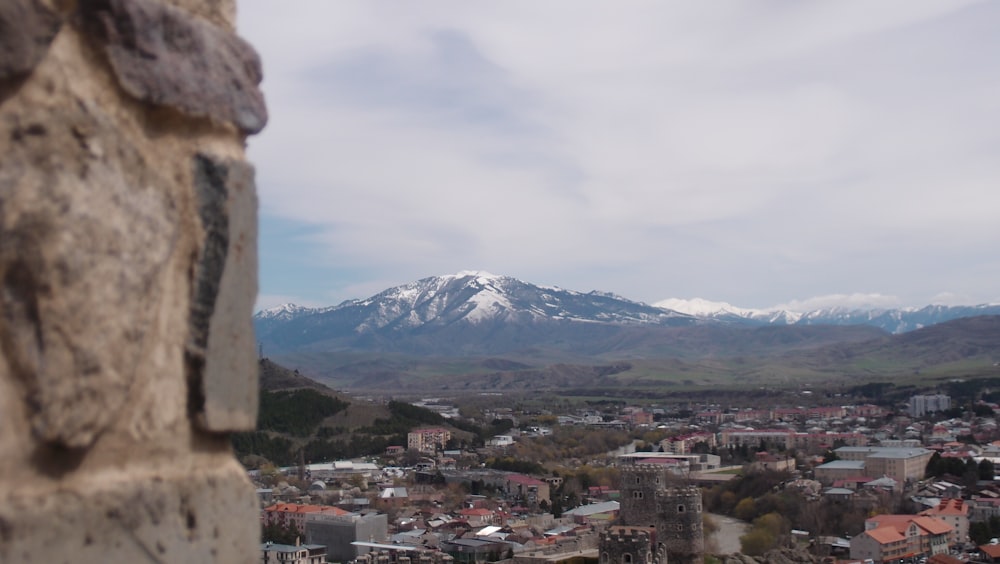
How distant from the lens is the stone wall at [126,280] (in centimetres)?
154

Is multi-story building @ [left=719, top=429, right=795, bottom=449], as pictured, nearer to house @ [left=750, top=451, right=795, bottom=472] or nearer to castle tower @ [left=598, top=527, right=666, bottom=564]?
house @ [left=750, top=451, right=795, bottom=472]

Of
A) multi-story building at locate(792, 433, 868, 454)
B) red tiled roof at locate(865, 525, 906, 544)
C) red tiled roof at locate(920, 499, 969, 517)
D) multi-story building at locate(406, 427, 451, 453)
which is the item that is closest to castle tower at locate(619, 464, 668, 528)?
red tiled roof at locate(865, 525, 906, 544)

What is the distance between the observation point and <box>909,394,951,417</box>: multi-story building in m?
85.8

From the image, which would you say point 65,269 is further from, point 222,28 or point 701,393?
point 701,393

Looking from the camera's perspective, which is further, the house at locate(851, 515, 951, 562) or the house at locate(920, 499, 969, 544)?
the house at locate(920, 499, 969, 544)

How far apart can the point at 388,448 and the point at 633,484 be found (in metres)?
44.3

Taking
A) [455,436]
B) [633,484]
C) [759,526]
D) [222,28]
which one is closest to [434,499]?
[759,526]

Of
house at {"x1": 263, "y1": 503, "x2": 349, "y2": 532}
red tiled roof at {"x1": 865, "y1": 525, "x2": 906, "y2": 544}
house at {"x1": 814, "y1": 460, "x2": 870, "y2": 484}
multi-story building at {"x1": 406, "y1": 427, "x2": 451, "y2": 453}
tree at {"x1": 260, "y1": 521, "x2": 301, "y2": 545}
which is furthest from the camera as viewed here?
multi-story building at {"x1": 406, "y1": 427, "x2": 451, "y2": 453}

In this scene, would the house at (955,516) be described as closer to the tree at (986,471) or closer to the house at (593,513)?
the tree at (986,471)

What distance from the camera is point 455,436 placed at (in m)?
70.8

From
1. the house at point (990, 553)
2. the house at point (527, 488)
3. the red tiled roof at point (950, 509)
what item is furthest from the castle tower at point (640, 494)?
the house at point (527, 488)

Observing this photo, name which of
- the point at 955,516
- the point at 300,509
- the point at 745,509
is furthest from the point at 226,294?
the point at 745,509

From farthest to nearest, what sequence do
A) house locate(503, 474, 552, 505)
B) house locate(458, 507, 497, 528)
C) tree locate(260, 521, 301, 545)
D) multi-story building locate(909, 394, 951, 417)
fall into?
1. multi-story building locate(909, 394, 951, 417)
2. house locate(503, 474, 552, 505)
3. house locate(458, 507, 497, 528)
4. tree locate(260, 521, 301, 545)

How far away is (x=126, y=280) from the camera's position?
168 cm
